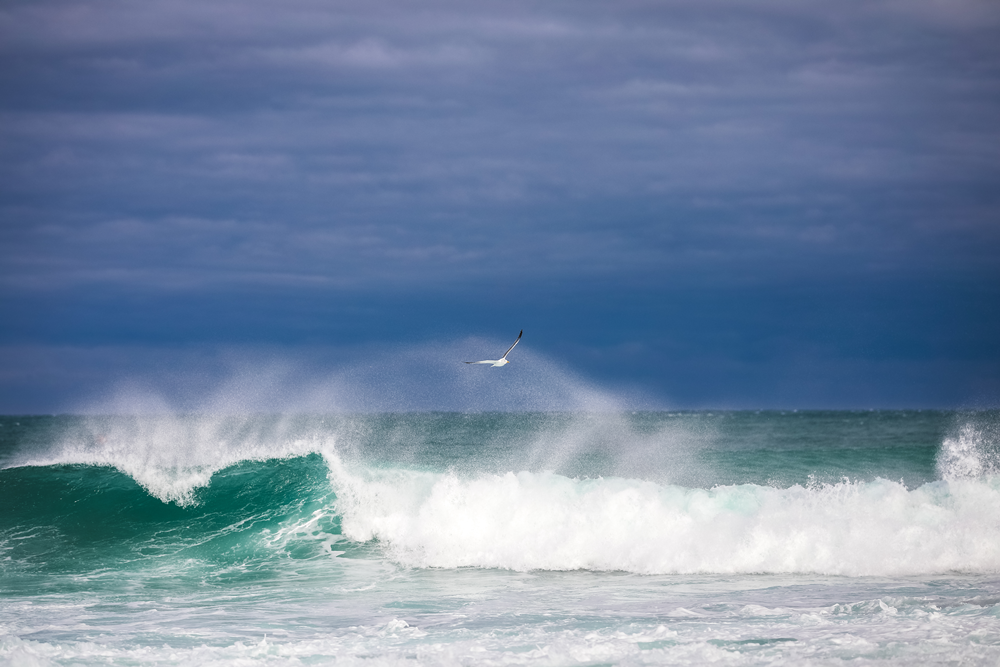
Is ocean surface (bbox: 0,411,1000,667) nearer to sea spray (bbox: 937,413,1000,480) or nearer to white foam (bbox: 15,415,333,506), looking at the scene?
white foam (bbox: 15,415,333,506)

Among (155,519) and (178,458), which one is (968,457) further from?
(155,519)

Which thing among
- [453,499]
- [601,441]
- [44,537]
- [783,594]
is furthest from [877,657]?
[601,441]

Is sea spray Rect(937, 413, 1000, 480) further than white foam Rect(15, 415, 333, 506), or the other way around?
sea spray Rect(937, 413, 1000, 480)

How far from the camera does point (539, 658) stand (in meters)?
8.54

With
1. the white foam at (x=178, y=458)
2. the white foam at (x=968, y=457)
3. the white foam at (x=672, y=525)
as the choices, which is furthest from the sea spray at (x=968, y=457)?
the white foam at (x=178, y=458)

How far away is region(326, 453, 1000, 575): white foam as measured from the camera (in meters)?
13.1

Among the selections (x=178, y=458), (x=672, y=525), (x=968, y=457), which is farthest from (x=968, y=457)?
(x=178, y=458)

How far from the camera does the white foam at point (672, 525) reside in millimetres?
13133

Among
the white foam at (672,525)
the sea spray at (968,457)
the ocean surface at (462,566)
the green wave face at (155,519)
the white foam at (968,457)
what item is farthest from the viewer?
the white foam at (968,457)

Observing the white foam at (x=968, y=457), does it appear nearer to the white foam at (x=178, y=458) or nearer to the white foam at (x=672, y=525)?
the white foam at (x=672, y=525)

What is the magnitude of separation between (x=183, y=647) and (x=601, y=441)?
31042 millimetres

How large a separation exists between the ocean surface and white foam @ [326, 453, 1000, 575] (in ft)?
0.15

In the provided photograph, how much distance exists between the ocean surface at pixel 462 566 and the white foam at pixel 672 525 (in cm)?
5

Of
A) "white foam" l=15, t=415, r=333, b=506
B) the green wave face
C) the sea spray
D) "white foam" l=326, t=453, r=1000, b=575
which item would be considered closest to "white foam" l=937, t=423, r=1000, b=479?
the sea spray
